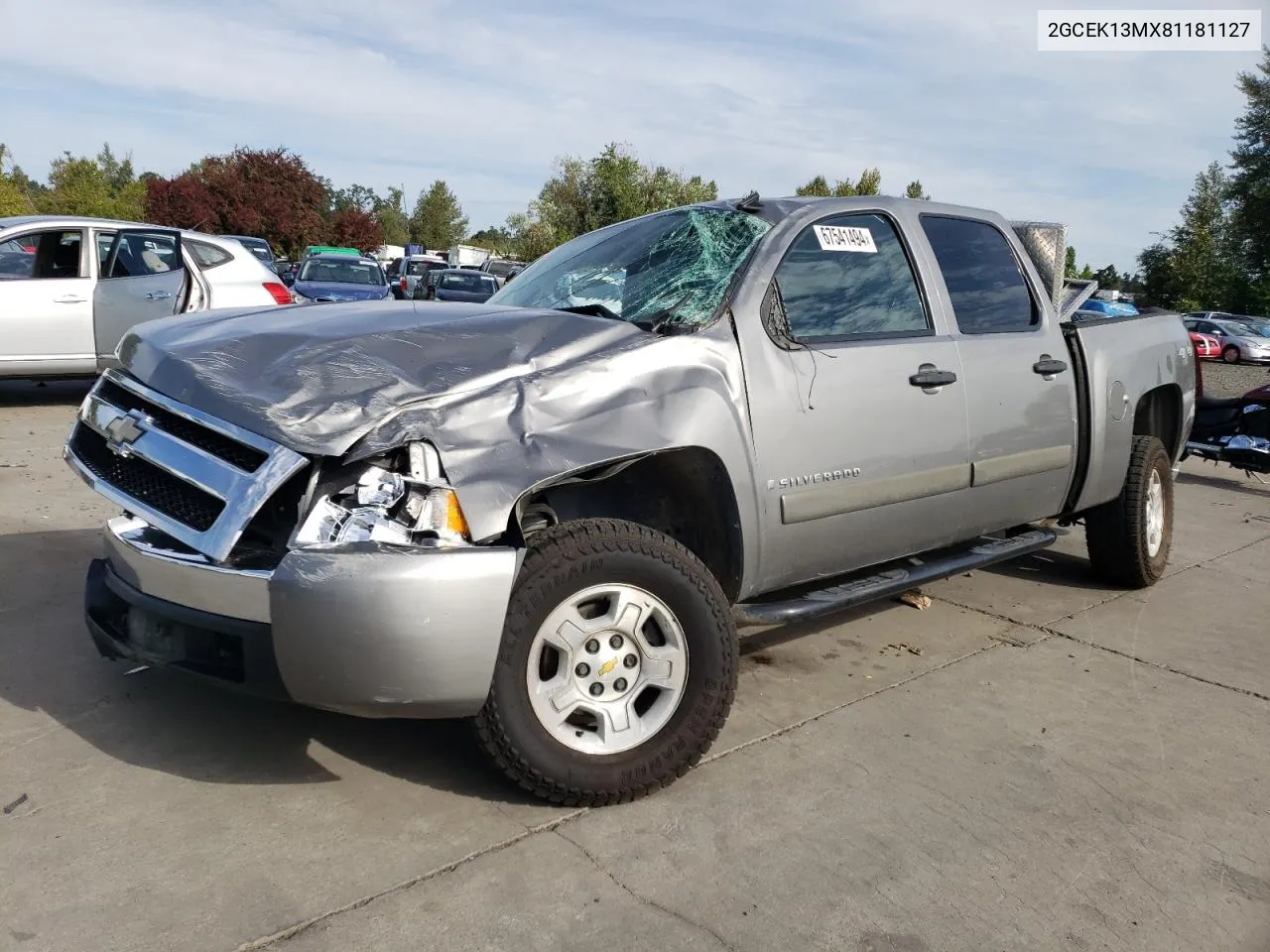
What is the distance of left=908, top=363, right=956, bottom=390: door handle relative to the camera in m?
3.96

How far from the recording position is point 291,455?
268 cm

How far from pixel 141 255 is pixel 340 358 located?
7612mm

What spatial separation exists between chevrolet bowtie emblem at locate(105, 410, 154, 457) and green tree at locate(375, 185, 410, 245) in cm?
7923

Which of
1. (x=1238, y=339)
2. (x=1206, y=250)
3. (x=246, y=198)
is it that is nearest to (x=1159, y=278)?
(x=1206, y=250)

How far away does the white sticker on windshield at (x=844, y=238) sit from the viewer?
3935 millimetres

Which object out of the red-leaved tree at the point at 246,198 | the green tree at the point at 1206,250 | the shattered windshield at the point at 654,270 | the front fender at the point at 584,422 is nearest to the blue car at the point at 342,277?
the shattered windshield at the point at 654,270

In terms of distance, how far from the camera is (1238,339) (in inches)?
1228

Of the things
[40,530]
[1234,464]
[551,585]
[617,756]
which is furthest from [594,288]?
[1234,464]

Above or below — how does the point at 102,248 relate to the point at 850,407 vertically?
above

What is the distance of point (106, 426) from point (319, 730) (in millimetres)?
1153

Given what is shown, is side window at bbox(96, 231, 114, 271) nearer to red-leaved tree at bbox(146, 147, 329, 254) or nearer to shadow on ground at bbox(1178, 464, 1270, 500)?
shadow on ground at bbox(1178, 464, 1270, 500)

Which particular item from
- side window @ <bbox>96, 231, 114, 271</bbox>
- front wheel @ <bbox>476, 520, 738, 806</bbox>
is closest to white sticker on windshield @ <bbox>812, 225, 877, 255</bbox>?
front wheel @ <bbox>476, 520, 738, 806</bbox>

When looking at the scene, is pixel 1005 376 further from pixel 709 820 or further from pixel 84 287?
pixel 84 287

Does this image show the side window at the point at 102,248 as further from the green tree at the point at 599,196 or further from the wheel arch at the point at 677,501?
the green tree at the point at 599,196
